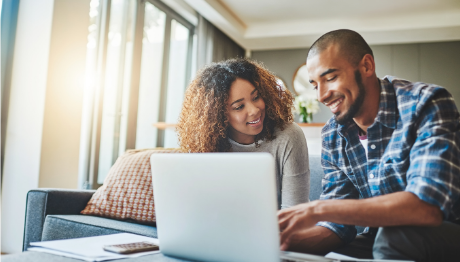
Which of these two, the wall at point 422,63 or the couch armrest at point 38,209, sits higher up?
the wall at point 422,63

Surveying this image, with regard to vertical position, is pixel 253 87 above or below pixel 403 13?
below

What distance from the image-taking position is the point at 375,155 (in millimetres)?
1096

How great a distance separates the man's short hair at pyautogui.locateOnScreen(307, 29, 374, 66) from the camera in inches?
44.8

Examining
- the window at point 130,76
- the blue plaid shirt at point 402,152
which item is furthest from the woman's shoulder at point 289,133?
the window at point 130,76

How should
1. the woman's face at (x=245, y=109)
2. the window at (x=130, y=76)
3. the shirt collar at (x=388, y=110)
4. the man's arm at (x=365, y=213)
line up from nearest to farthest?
1. the man's arm at (x=365, y=213)
2. the shirt collar at (x=388, y=110)
3. the woman's face at (x=245, y=109)
4. the window at (x=130, y=76)

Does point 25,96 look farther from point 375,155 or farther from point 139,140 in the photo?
point 375,155

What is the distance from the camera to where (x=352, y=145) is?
3.85 feet

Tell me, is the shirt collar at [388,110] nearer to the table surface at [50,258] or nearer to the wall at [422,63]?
the table surface at [50,258]

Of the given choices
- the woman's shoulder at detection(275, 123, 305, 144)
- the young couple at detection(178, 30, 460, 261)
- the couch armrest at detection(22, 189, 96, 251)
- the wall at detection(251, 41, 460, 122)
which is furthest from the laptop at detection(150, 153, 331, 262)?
the wall at detection(251, 41, 460, 122)

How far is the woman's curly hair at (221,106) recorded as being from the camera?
1.52 metres

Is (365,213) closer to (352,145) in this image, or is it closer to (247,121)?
(352,145)

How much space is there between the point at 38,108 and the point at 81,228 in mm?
1155

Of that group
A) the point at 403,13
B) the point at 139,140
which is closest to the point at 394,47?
the point at 403,13

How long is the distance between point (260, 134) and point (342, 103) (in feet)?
1.44
